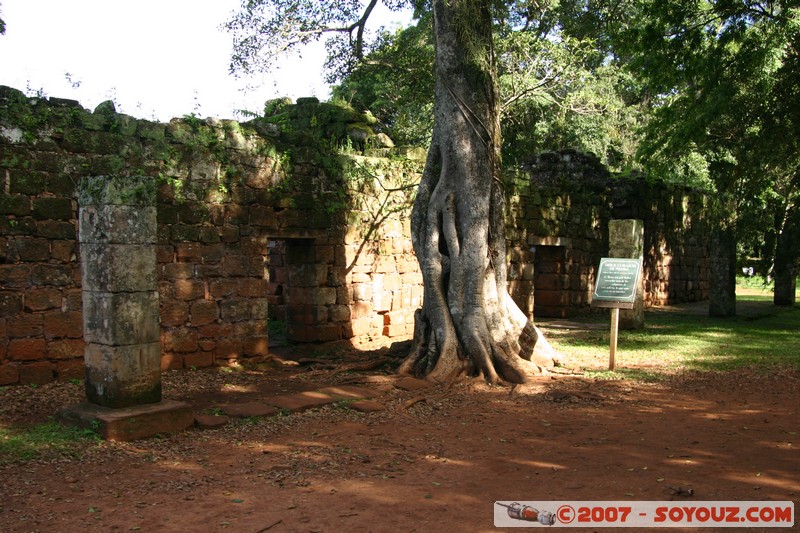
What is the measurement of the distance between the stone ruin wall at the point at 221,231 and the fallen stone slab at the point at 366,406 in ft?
9.49

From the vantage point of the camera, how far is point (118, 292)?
634cm

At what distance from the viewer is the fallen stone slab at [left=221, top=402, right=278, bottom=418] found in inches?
274

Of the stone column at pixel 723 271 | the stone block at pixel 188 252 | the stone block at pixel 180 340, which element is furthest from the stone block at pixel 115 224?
the stone column at pixel 723 271

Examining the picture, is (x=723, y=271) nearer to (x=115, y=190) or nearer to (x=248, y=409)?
(x=248, y=409)

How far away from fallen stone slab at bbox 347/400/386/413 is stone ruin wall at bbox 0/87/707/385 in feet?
9.49

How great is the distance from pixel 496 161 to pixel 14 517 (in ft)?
22.8

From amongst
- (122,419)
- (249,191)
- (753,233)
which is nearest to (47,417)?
(122,419)

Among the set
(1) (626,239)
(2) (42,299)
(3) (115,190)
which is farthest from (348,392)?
(1) (626,239)

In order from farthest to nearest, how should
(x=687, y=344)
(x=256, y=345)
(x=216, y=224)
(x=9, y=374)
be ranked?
(x=687, y=344) → (x=256, y=345) → (x=216, y=224) → (x=9, y=374)

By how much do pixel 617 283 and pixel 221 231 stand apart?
17.6 ft

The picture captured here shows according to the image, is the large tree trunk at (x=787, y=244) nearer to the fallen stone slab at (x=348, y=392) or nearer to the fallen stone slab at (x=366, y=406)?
the fallen stone slab at (x=348, y=392)

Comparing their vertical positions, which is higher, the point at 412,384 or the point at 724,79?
the point at 724,79

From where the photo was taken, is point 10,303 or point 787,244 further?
point 787,244

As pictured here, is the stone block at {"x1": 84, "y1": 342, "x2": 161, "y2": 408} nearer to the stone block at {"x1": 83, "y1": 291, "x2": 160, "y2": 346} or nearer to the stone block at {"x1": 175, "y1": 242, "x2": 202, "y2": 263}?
the stone block at {"x1": 83, "y1": 291, "x2": 160, "y2": 346}
